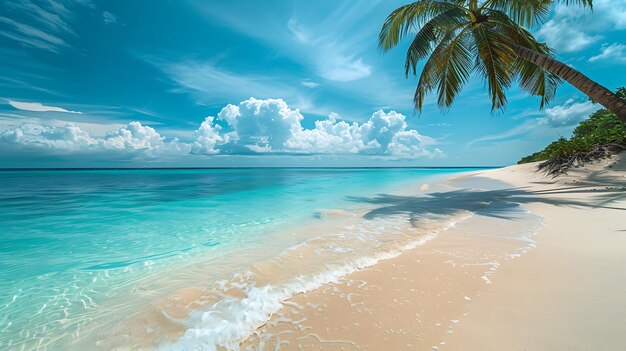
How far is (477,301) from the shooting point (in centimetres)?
236

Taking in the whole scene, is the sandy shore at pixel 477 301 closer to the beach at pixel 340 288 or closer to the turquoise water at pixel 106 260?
the beach at pixel 340 288

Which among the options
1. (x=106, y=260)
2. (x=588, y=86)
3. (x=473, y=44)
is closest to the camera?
(x=106, y=260)

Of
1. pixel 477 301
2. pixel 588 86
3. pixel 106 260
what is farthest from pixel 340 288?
pixel 588 86

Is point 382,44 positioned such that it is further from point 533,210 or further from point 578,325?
point 578,325

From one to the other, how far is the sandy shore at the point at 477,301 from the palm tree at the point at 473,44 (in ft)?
21.9

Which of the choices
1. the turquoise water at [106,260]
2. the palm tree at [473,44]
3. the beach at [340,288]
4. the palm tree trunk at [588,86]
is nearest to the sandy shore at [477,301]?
the beach at [340,288]

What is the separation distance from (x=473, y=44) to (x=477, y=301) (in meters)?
10.2

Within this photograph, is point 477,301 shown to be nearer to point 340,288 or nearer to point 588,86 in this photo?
point 340,288

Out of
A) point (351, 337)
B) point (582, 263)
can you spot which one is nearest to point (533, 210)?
point (582, 263)

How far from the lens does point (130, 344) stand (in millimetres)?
2209

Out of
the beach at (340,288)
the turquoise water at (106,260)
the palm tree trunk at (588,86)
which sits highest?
the palm tree trunk at (588,86)

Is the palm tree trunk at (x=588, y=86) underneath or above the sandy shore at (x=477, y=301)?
above

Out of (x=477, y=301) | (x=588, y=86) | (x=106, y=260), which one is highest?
(x=588, y=86)

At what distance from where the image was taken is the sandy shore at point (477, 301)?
1859 mm
